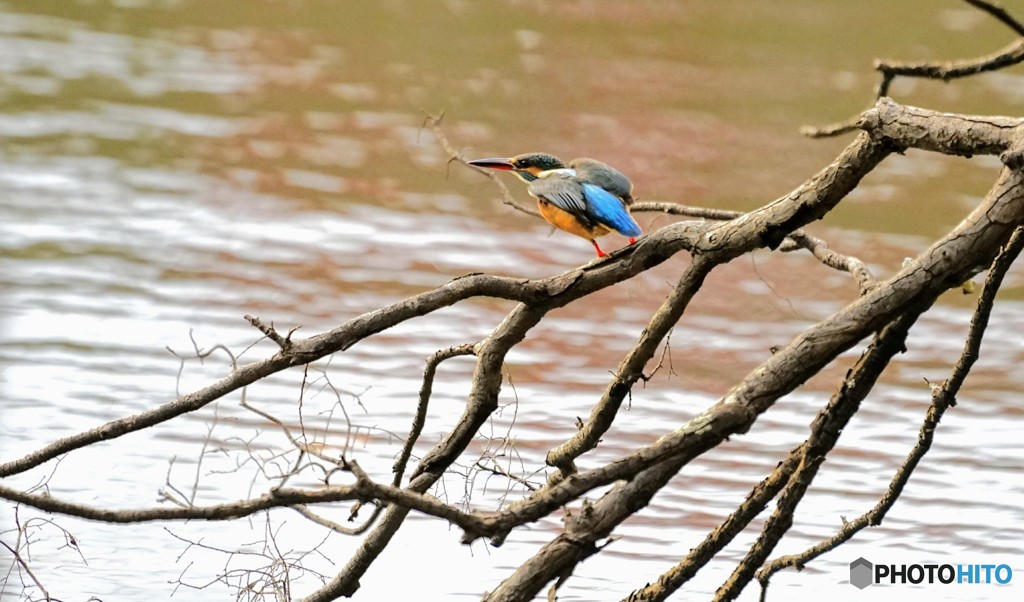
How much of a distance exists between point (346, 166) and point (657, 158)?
1.62 metres

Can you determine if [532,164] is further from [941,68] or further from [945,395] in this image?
[945,395]

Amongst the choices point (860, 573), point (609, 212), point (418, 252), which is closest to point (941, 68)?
point (609, 212)

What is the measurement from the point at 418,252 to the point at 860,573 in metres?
2.75

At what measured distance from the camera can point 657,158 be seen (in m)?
7.36

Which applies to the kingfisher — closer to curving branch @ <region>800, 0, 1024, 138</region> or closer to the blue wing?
the blue wing

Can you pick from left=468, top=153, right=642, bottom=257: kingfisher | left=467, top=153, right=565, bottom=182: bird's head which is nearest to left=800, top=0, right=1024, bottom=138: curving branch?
left=468, top=153, right=642, bottom=257: kingfisher

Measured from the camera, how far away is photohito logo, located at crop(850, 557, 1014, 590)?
333 centimetres

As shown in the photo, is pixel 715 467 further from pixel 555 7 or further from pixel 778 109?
pixel 555 7

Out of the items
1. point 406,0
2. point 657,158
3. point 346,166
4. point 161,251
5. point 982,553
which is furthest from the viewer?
point 406,0

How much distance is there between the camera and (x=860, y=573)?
3.35m

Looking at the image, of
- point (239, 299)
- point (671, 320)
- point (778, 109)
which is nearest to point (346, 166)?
point (239, 299)

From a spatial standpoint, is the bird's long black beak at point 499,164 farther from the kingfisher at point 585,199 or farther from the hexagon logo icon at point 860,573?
the hexagon logo icon at point 860,573

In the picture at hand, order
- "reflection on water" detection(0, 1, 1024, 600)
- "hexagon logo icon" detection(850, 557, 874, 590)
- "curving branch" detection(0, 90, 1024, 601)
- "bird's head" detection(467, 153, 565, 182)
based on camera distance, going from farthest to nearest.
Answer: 1. "reflection on water" detection(0, 1, 1024, 600)
2. "hexagon logo icon" detection(850, 557, 874, 590)
3. "bird's head" detection(467, 153, 565, 182)
4. "curving branch" detection(0, 90, 1024, 601)

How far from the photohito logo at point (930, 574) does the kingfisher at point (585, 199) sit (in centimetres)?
133
